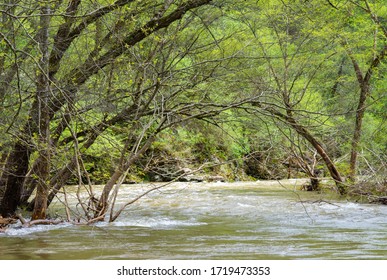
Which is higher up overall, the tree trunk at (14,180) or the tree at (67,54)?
the tree at (67,54)

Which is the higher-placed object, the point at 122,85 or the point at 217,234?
the point at 122,85

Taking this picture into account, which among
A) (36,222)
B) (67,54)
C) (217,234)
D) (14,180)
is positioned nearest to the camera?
(217,234)

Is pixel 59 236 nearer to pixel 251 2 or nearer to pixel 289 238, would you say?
pixel 289 238

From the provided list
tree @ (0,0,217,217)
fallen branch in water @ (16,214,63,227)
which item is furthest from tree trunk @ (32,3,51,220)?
fallen branch in water @ (16,214,63,227)

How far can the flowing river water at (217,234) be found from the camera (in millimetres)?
7555

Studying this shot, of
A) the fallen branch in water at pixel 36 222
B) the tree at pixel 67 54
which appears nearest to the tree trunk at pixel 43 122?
the tree at pixel 67 54

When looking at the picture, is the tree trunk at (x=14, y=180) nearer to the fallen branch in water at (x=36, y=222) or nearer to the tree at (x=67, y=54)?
the tree at (x=67, y=54)

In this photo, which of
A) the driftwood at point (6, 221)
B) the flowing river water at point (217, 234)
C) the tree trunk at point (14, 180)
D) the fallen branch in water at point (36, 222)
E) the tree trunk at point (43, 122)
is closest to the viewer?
the flowing river water at point (217, 234)

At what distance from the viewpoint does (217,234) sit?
371 inches

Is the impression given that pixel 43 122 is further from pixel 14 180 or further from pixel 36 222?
pixel 14 180

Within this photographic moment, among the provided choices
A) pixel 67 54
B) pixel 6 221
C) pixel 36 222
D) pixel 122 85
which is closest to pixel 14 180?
pixel 6 221

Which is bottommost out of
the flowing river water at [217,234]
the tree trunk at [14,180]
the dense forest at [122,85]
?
the flowing river water at [217,234]

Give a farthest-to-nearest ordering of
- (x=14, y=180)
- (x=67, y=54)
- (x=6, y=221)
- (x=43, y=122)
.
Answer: (x=14, y=180) < (x=67, y=54) < (x=6, y=221) < (x=43, y=122)

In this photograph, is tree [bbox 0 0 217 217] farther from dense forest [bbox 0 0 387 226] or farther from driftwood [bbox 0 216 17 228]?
driftwood [bbox 0 216 17 228]
